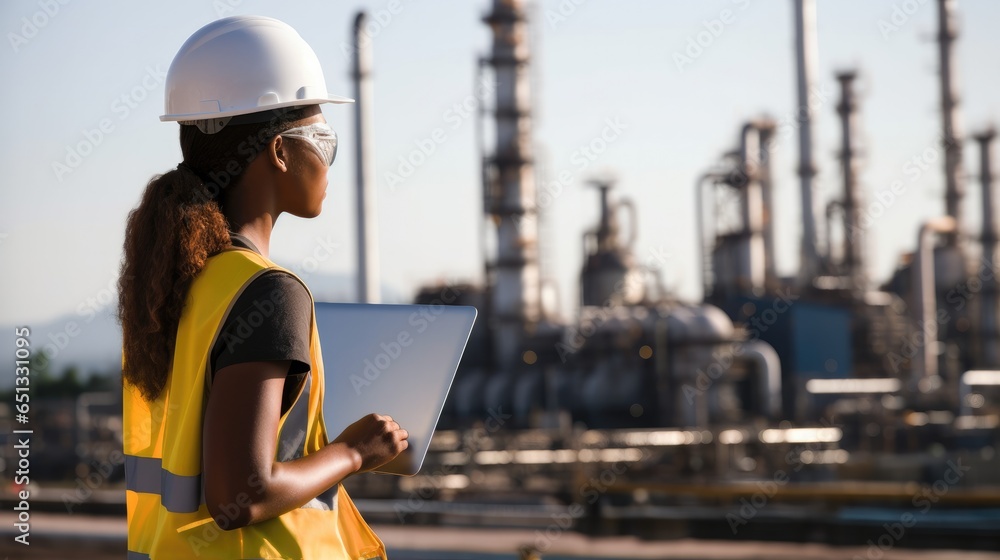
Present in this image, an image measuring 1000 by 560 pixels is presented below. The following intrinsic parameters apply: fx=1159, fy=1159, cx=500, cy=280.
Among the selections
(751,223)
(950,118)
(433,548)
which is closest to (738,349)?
(751,223)

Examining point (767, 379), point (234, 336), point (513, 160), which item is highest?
point (513, 160)

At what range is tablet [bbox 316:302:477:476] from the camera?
4.79ft

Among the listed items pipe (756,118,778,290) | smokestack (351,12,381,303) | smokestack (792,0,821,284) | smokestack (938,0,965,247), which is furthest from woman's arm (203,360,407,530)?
smokestack (938,0,965,247)

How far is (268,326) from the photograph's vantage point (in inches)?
47.4

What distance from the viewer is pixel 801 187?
31594mm

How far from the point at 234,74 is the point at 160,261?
24 centimetres

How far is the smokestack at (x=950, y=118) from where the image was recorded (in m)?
31.7

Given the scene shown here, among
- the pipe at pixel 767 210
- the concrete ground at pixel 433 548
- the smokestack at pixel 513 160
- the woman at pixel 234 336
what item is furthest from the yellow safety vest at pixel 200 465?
the pipe at pixel 767 210

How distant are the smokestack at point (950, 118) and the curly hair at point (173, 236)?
1293 inches

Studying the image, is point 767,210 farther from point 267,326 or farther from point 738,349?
point 267,326

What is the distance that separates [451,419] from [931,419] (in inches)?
446

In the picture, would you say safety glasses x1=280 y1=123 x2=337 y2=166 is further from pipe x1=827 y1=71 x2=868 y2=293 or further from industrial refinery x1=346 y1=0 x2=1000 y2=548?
pipe x1=827 y1=71 x2=868 y2=293

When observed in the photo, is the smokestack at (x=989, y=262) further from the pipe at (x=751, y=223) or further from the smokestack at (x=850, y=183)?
the pipe at (x=751, y=223)

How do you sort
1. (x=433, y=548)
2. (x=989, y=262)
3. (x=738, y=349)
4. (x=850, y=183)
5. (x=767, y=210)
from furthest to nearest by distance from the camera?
(x=989, y=262) → (x=850, y=183) → (x=767, y=210) → (x=738, y=349) → (x=433, y=548)
